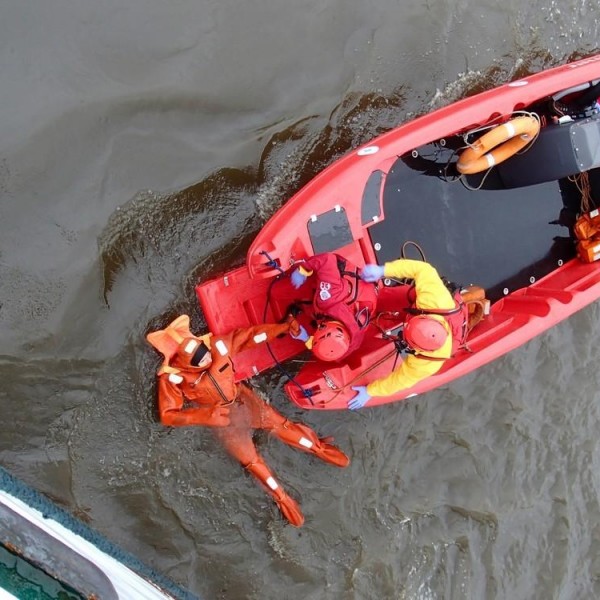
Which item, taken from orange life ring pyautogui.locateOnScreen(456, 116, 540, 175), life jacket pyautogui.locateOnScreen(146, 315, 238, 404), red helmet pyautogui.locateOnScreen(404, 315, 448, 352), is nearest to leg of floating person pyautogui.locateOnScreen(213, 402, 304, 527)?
life jacket pyautogui.locateOnScreen(146, 315, 238, 404)

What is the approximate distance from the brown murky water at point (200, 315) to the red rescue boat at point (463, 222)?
0.47 metres

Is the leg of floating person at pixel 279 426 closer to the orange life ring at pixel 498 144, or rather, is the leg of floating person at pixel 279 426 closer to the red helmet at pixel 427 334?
the red helmet at pixel 427 334

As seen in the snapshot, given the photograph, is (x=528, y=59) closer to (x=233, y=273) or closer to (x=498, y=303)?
(x=498, y=303)

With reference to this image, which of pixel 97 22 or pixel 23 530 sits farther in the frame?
pixel 97 22

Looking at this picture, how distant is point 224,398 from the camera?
13.0ft

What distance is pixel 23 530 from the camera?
263 centimetres

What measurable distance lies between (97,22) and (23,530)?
297 cm

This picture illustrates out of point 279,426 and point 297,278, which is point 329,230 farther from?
point 279,426

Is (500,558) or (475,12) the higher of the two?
(475,12)

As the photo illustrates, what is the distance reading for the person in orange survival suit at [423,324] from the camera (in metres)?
3.57

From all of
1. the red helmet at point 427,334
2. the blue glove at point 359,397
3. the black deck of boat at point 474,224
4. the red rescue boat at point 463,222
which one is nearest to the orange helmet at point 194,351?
the red rescue boat at point 463,222

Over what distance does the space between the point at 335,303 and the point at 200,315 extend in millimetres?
1104

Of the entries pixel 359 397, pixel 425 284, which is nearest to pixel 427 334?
pixel 425 284

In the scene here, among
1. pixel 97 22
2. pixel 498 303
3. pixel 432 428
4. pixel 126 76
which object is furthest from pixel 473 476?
pixel 97 22
